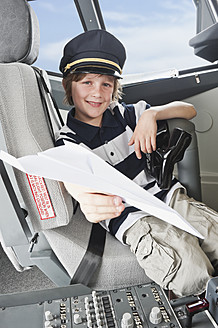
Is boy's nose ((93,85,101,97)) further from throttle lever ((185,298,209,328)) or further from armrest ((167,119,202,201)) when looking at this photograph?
throttle lever ((185,298,209,328))

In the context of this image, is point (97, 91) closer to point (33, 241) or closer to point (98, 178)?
point (33, 241)

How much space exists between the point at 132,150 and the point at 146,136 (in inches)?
7.1

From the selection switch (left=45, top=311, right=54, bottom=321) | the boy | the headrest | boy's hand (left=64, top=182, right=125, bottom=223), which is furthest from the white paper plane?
the headrest

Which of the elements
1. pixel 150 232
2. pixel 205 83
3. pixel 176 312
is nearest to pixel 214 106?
pixel 205 83

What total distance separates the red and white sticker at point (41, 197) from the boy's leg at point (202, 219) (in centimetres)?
43

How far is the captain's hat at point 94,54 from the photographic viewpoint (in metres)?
1.23

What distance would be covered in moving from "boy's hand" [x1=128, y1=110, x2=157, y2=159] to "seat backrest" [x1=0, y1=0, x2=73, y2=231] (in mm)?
276

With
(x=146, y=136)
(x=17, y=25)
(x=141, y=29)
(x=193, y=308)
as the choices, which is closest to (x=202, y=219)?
(x=146, y=136)

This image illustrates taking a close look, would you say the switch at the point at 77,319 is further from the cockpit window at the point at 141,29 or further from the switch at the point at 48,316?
the cockpit window at the point at 141,29

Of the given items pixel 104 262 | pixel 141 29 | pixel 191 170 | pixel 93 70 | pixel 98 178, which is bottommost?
pixel 104 262

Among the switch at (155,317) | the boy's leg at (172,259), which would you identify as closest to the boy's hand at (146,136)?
the boy's leg at (172,259)

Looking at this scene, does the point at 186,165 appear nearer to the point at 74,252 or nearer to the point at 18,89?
the point at 74,252

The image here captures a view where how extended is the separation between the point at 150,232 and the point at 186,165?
34 cm

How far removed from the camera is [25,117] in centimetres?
100
